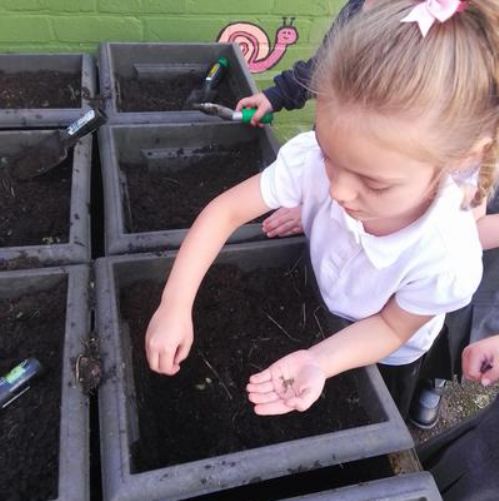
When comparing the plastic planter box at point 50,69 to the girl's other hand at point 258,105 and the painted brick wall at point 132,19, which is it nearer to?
the painted brick wall at point 132,19

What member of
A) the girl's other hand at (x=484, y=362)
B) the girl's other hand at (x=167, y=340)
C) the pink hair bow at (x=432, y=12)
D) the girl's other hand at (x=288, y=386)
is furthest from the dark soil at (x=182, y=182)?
the pink hair bow at (x=432, y=12)

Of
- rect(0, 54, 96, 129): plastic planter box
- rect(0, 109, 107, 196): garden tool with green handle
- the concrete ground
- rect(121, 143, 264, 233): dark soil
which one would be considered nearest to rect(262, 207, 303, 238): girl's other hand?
rect(121, 143, 264, 233): dark soil

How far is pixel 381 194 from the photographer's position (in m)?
0.80

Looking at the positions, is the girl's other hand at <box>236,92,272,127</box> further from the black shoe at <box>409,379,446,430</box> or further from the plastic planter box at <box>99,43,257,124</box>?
the black shoe at <box>409,379,446,430</box>

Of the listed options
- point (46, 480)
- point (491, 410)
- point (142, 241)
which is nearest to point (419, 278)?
point (491, 410)

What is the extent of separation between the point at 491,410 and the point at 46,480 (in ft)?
2.95

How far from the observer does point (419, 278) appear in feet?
3.15

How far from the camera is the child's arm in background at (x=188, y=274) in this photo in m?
0.99

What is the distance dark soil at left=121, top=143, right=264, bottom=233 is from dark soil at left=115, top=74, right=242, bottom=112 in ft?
0.86

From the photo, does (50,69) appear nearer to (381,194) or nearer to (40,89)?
(40,89)

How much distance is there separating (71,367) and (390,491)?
23.8 inches

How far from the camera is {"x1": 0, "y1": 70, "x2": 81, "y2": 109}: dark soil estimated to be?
1.75 m

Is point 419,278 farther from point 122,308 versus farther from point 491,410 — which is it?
point 122,308

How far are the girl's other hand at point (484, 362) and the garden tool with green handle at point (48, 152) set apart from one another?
1.15 meters
